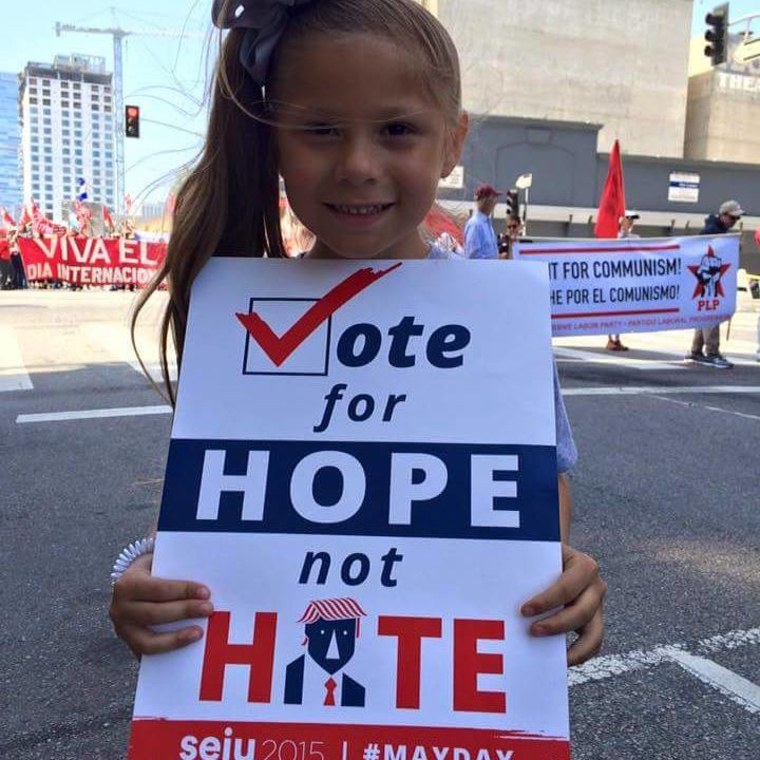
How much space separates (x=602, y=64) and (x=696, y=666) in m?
49.3

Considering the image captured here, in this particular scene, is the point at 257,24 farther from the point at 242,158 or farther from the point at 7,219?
the point at 7,219

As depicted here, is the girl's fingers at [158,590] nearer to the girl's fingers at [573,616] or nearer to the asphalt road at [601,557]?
the girl's fingers at [573,616]

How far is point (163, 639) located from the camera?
41.2 inches

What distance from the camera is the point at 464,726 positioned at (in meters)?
1.00

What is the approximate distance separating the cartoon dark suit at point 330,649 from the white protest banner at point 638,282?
318 inches

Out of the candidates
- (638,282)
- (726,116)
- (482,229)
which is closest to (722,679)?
(482,229)

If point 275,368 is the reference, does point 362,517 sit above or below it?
below

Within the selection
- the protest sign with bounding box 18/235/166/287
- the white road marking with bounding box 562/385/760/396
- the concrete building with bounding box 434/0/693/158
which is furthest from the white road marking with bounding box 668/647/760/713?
the concrete building with bounding box 434/0/693/158

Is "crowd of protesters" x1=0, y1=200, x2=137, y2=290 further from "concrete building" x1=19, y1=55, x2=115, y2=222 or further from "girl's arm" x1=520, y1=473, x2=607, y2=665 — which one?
"girl's arm" x1=520, y1=473, x2=607, y2=665

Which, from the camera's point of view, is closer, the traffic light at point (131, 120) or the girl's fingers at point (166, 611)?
the girl's fingers at point (166, 611)

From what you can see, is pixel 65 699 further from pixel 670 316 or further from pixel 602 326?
pixel 670 316

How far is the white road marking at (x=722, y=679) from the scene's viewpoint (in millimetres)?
2413

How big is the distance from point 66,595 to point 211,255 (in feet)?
7.60

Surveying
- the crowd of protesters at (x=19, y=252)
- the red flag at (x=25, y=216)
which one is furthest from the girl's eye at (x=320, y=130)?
the red flag at (x=25, y=216)
